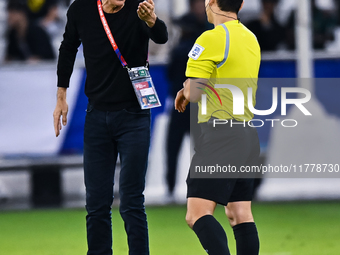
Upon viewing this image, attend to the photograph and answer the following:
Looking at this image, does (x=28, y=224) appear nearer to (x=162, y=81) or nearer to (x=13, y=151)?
(x=13, y=151)

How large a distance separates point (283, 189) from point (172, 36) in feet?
7.94

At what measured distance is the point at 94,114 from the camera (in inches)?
152

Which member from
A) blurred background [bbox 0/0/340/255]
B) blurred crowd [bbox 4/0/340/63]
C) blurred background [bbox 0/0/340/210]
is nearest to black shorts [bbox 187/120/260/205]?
blurred background [bbox 0/0/340/255]

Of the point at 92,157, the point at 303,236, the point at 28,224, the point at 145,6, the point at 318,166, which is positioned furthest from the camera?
the point at 318,166

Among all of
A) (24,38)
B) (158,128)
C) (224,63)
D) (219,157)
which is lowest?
(158,128)

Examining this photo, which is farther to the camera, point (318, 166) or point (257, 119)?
point (318, 166)

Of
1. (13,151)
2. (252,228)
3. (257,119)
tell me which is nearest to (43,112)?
(13,151)

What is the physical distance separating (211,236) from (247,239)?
1.05 feet

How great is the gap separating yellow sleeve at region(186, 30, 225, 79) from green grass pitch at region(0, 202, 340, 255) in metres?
2.09

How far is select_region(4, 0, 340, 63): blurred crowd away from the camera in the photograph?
8453mm

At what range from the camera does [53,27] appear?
29.7ft

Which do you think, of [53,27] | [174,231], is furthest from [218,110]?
[53,27]

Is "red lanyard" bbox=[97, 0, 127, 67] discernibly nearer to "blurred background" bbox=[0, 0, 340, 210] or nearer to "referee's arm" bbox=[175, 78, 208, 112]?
"referee's arm" bbox=[175, 78, 208, 112]

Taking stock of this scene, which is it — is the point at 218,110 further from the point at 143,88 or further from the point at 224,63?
the point at 143,88
